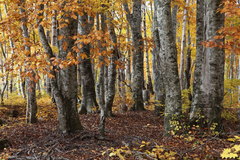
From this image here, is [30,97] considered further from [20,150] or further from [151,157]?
[151,157]

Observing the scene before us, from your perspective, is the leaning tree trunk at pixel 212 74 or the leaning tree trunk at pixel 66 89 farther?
the leaning tree trunk at pixel 66 89

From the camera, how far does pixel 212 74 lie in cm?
580

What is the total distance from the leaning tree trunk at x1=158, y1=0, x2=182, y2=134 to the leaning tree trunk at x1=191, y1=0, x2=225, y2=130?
69 cm

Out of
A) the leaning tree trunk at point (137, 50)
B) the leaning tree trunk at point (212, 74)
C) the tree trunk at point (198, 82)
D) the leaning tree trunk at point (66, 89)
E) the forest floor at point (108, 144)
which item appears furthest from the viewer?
the leaning tree trunk at point (137, 50)

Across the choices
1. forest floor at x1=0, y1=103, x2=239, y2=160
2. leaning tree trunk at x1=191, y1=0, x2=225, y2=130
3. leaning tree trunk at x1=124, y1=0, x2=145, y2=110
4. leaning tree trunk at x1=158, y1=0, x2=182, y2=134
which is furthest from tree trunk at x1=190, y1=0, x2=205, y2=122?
leaning tree trunk at x1=124, y1=0, x2=145, y2=110

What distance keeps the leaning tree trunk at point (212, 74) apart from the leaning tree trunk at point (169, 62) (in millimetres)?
694

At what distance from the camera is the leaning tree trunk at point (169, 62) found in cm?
614

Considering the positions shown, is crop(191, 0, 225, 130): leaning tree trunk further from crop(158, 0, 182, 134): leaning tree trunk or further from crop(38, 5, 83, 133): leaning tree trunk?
crop(38, 5, 83, 133): leaning tree trunk

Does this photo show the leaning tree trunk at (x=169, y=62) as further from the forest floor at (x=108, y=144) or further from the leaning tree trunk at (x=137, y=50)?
the leaning tree trunk at (x=137, y=50)

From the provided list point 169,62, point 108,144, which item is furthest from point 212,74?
point 108,144

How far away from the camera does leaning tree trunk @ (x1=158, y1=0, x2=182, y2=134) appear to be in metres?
6.14

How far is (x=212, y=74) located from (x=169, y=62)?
116 cm

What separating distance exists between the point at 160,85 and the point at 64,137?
6.00 metres

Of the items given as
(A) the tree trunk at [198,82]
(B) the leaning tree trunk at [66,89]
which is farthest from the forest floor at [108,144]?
(A) the tree trunk at [198,82]
